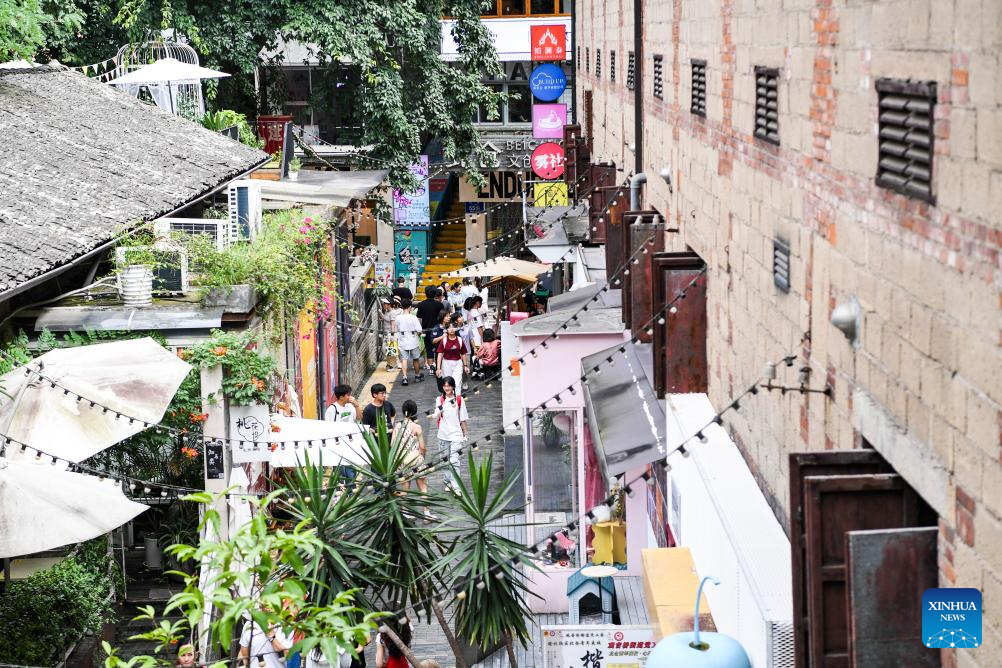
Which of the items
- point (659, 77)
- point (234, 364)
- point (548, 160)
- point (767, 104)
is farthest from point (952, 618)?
point (548, 160)

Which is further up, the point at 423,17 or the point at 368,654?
the point at 423,17

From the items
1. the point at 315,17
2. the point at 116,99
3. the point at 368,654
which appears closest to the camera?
the point at 368,654

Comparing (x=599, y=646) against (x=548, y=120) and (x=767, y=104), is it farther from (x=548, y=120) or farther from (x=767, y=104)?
(x=548, y=120)

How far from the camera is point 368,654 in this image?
1351 centimetres

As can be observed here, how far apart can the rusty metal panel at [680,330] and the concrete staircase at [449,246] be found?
26265 millimetres

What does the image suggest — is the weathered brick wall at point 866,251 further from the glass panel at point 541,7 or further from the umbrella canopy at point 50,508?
the glass panel at point 541,7

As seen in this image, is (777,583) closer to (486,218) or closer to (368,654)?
(368,654)

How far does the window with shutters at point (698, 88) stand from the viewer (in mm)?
12148

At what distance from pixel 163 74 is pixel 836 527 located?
1846cm

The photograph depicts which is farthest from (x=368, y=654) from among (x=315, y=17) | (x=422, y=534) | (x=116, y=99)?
(x=315, y=17)

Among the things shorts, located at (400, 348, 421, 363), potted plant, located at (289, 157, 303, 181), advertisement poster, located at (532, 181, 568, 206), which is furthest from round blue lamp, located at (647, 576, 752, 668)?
advertisement poster, located at (532, 181, 568, 206)

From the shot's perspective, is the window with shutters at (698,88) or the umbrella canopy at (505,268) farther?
the umbrella canopy at (505,268)

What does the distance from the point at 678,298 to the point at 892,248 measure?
16.6 ft

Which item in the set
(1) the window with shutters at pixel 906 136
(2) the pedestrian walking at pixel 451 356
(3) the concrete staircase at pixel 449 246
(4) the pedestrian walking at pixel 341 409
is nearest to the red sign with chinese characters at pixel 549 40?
(3) the concrete staircase at pixel 449 246
